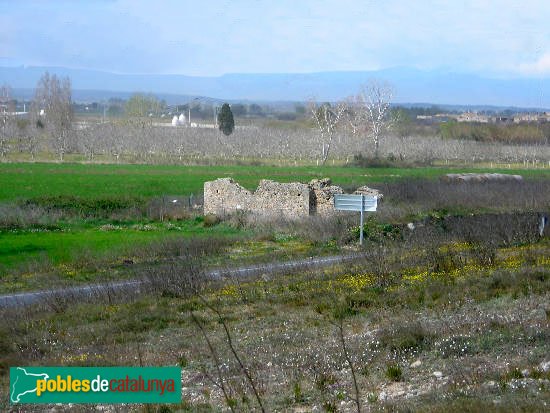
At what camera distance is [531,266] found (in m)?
16.5

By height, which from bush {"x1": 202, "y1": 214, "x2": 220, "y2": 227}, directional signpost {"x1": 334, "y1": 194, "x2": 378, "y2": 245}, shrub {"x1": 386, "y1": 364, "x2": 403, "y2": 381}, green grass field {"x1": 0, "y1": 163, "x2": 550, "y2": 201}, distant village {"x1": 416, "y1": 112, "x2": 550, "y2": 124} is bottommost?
green grass field {"x1": 0, "y1": 163, "x2": 550, "y2": 201}

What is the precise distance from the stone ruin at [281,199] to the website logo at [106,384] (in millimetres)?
27976

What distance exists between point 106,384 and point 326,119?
268ft

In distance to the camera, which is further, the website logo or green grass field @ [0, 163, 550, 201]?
green grass field @ [0, 163, 550, 201]

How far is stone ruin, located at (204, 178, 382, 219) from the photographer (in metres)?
35.9

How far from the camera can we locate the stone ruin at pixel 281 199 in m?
35.9

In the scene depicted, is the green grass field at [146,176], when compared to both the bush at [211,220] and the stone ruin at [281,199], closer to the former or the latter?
the stone ruin at [281,199]

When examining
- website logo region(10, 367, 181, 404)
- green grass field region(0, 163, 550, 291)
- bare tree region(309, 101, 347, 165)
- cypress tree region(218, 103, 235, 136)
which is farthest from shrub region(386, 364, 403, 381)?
cypress tree region(218, 103, 235, 136)

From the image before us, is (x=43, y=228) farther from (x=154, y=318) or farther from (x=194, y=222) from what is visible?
(x=154, y=318)

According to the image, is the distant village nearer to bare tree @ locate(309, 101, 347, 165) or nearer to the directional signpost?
bare tree @ locate(309, 101, 347, 165)

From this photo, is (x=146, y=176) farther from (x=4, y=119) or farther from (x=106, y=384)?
(x=106, y=384)

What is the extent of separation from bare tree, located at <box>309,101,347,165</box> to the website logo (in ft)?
253

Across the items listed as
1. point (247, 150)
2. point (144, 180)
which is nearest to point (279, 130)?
point (247, 150)

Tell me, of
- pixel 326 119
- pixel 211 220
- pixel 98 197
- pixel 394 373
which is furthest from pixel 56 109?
pixel 394 373
